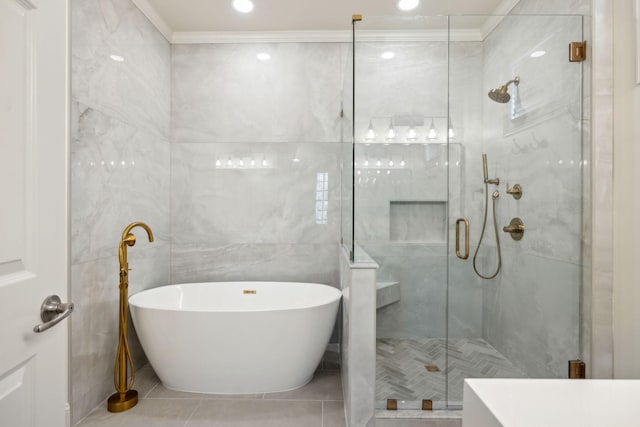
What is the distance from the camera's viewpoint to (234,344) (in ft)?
6.84

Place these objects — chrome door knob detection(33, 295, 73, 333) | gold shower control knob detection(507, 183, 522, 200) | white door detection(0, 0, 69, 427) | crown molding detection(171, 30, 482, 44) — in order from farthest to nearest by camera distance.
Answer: crown molding detection(171, 30, 482, 44) < gold shower control knob detection(507, 183, 522, 200) < chrome door knob detection(33, 295, 73, 333) < white door detection(0, 0, 69, 427)

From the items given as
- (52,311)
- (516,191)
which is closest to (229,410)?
(52,311)

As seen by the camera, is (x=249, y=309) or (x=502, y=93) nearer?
(x=502, y=93)

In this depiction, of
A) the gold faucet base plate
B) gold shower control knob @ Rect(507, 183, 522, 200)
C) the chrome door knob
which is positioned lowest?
Answer: the gold faucet base plate

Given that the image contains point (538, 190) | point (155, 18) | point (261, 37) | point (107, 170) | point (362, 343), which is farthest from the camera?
point (261, 37)

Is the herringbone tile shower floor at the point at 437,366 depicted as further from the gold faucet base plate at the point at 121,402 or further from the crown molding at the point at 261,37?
the crown molding at the point at 261,37

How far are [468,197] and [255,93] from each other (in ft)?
6.41

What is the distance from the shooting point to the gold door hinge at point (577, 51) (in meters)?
1.83

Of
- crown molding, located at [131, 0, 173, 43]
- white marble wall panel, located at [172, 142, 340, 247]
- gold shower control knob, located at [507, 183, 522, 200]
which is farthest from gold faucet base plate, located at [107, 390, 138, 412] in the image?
crown molding, located at [131, 0, 173, 43]

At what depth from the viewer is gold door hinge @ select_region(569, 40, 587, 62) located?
1.83 metres

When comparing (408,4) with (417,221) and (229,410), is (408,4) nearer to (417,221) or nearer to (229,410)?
(417,221)

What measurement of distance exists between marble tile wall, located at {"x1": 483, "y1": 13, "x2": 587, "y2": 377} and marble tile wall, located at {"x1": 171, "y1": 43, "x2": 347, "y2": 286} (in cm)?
134

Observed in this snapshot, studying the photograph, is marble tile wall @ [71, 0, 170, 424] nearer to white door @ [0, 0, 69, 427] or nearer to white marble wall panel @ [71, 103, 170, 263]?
white marble wall panel @ [71, 103, 170, 263]

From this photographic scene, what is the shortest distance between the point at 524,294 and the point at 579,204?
549mm
